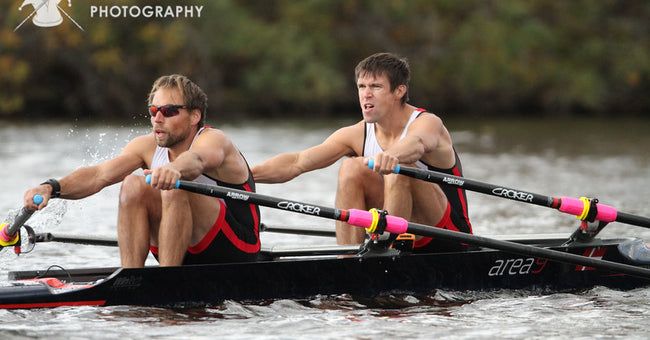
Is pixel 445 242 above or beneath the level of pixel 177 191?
beneath

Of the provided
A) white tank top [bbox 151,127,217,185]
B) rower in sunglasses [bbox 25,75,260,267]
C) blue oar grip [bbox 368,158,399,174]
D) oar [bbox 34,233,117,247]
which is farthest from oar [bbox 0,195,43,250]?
blue oar grip [bbox 368,158,399,174]

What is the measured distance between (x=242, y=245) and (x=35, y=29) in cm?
2291

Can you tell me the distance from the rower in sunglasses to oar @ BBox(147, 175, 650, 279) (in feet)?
0.55

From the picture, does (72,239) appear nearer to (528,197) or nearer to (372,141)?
(372,141)

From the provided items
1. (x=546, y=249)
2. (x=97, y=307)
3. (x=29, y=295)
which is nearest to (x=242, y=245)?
(x=97, y=307)

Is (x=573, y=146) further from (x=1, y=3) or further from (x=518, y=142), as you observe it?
(x=1, y=3)

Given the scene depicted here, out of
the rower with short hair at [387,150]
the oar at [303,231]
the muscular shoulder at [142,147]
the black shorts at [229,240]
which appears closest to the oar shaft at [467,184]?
the rower with short hair at [387,150]

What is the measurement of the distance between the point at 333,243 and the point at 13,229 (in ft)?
12.9

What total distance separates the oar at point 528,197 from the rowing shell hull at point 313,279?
25 centimetres

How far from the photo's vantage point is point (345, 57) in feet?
110

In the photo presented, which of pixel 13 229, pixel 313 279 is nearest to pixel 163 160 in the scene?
pixel 13 229

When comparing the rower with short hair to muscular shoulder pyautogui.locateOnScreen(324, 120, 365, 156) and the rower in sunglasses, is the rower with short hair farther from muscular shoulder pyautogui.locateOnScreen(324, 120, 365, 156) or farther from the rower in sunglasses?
the rower in sunglasses

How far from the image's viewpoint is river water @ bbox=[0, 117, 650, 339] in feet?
17.6

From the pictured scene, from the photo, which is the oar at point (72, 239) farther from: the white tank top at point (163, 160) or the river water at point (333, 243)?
the white tank top at point (163, 160)
